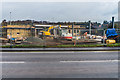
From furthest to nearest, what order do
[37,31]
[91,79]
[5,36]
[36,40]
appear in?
[5,36] → [37,31] → [36,40] → [91,79]

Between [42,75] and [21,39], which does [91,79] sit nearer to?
[42,75]

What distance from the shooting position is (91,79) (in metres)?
4.66

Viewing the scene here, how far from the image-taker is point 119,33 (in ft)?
60.5

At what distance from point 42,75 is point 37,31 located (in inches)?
543

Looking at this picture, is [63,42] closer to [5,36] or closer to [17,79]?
[5,36]

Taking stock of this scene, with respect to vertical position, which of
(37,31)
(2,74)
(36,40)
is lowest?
(2,74)

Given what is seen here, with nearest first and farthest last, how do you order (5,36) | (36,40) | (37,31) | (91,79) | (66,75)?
(91,79) < (66,75) < (36,40) < (37,31) < (5,36)

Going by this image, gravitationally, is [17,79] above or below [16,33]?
below

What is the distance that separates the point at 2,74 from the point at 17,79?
3.69 feet

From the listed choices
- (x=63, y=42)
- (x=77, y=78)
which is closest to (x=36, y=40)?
(x=63, y=42)

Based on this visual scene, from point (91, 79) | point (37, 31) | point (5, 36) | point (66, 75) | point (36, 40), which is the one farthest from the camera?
point (5, 36)

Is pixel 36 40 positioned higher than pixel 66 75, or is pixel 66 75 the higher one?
pixel 36 40

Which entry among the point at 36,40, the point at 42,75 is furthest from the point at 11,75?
the point at 36,40

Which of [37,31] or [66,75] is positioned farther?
[37,31]
